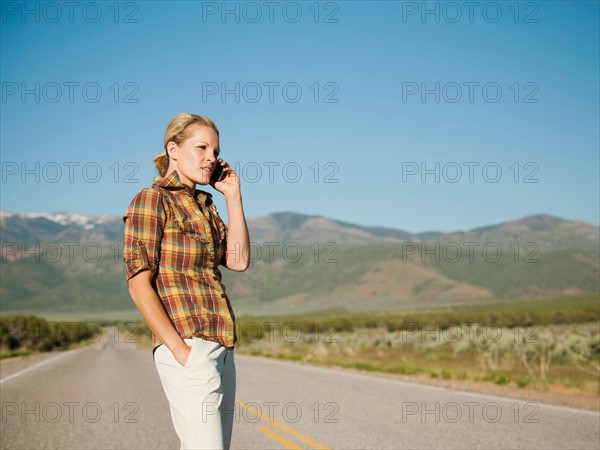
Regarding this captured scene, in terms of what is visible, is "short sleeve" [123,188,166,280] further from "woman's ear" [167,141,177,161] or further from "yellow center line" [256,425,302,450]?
"yellow center line" [256,425,302,450]

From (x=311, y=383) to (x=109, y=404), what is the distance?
16.9 feet

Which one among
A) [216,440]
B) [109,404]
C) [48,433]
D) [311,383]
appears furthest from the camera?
[311,383]

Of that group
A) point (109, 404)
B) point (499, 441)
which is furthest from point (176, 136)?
point (109, 404)

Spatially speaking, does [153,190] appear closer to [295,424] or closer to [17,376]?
[295,424]

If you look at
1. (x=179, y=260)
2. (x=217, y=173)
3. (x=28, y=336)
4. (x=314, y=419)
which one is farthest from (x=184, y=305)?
(x=28, y=336)

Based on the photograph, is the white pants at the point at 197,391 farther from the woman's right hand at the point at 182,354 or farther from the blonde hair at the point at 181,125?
the blonde hair at the point at 181,125

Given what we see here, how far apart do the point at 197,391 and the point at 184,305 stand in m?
0.36

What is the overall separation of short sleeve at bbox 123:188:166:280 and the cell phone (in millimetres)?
539

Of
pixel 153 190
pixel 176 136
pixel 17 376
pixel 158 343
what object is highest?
pixel 176 136

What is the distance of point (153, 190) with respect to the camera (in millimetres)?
2873

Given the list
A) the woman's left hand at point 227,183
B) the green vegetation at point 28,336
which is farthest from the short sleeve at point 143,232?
the green vegetation at point 28,336

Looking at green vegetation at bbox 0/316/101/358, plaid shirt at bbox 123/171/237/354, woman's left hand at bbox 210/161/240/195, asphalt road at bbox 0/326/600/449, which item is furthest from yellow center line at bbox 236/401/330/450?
green vegetation at bbox 0/316/101/358

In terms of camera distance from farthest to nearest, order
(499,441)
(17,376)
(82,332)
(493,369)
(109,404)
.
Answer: (82,332)
(493,369)
(17,376)
(109,404)
(499,441)

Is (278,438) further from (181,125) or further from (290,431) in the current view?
(181,125)
